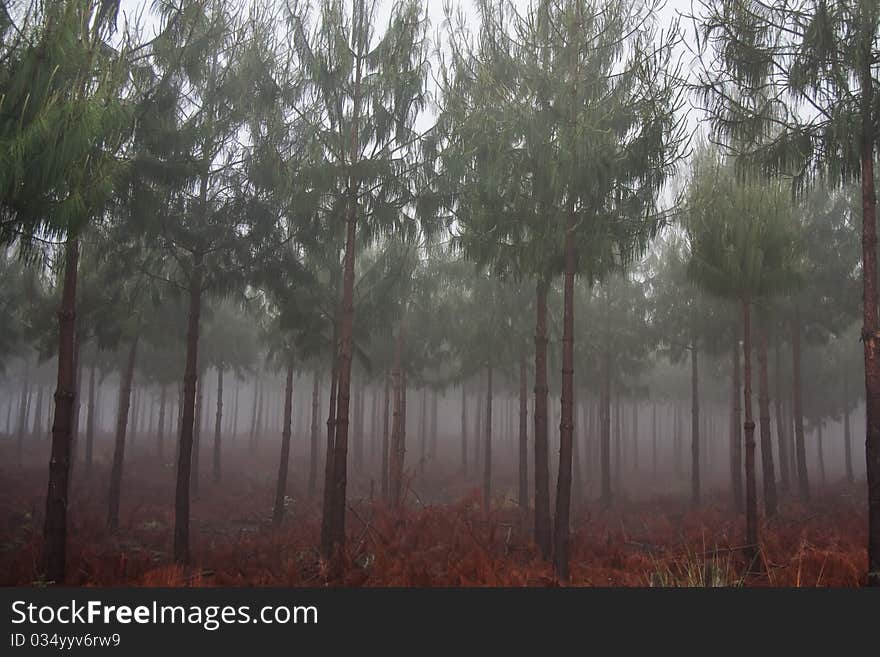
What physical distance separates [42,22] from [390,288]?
340 inches

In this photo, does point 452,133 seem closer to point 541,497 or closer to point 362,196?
point 362,196

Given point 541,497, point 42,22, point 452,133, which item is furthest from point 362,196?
point 541,497

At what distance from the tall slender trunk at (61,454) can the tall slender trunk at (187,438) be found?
2.10 m

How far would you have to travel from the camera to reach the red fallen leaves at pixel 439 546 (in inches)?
363

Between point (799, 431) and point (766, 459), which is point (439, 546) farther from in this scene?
point (799, 431)

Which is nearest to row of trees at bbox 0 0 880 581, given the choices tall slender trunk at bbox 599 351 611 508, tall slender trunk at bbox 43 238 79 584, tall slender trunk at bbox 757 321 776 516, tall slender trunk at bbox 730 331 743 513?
tall slender trunk at bbox 43 238 79 584

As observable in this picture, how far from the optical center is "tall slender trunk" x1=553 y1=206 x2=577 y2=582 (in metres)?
9.54

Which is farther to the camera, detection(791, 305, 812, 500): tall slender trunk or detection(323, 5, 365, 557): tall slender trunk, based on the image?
detection(791, 305, 812, 500): tall slender trunk

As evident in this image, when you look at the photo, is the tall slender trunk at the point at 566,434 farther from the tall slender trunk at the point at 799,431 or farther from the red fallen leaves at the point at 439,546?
the tall slender trunk at the point at 799,431

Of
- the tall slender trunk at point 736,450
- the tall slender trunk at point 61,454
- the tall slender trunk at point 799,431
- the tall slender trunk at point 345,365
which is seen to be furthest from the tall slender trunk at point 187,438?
the tall slender trunk at point 799,431

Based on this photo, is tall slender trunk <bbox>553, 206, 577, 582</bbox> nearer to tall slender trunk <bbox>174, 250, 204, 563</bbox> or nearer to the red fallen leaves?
the red fallen leaves

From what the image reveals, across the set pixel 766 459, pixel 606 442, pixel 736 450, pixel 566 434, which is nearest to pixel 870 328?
pixel 566 434

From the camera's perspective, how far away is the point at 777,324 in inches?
794

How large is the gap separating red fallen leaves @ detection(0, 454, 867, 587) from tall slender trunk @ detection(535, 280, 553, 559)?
48cm
